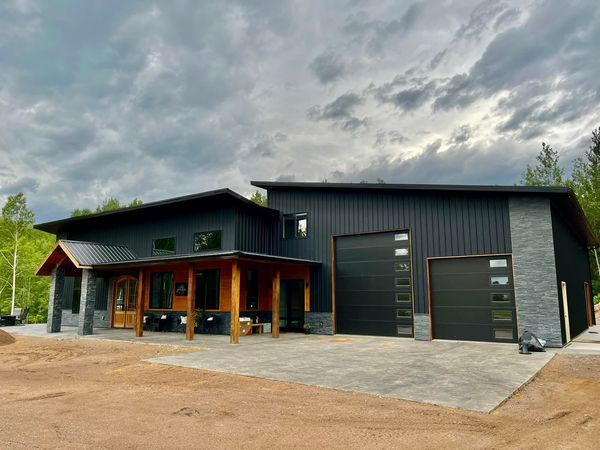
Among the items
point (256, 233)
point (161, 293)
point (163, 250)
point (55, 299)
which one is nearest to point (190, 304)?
point (256, 233)

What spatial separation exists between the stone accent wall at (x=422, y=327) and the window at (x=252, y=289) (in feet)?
20.4

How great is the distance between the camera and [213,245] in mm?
16031

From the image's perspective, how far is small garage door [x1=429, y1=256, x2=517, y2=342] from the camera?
12.1 meters

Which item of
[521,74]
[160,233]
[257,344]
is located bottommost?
[257,344]

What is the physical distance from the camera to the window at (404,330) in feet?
44.9

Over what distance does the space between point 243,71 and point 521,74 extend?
1230 centimetres

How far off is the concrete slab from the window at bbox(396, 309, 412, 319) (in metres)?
0.81

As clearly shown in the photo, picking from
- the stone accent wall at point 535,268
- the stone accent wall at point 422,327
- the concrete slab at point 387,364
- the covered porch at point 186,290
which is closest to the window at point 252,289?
the covered porch at point 186,290

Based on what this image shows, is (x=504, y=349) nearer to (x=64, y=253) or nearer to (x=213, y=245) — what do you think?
(x=213, y=245)

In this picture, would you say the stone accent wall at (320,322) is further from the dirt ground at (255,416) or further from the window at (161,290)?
the dirt ground at (255,416)

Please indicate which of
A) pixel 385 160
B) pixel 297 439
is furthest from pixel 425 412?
pixel 385 160

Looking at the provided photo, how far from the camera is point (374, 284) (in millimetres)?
14602

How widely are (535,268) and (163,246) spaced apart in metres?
14.3

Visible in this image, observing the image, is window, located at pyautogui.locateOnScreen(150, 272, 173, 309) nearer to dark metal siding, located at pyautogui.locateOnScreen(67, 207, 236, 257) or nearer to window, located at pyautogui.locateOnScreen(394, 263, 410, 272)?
dark metal siding, located at pyautogui.locateOnScreen(67, 207, 236, 257)
